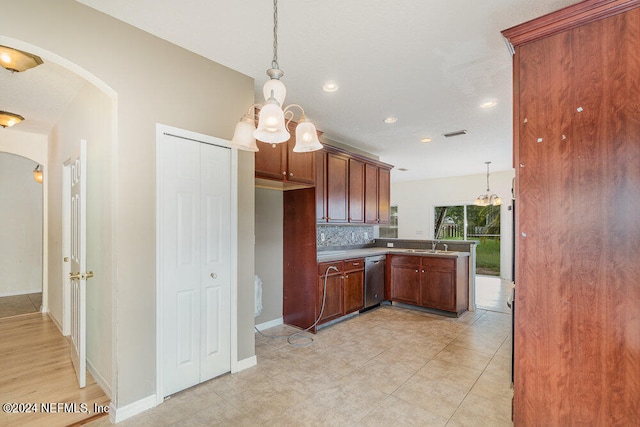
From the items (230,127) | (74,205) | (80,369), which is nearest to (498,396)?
(230,127)

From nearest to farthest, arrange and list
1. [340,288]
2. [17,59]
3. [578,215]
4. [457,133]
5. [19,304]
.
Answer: [578,215] → [17,59] → [340,288] → [457,133] → [19,304]

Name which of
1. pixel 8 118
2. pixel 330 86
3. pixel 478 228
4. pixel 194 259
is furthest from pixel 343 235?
pixel 478 228

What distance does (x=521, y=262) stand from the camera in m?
1.81

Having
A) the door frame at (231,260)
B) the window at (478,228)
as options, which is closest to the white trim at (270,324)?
the door frame at (231,260)

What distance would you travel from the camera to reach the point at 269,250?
3.98 meters

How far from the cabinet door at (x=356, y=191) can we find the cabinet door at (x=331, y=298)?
1046 mm

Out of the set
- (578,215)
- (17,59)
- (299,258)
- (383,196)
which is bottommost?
(299,258)

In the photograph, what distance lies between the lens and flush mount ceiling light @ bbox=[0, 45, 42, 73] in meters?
2.21

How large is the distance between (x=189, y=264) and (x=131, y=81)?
4.57 feet

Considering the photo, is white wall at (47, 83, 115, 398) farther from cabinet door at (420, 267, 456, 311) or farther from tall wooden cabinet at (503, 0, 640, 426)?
cabinet door at (420, 267, 456, 311)

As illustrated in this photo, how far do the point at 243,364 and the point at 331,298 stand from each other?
1.48m

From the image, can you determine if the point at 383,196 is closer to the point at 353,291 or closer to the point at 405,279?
the point at 405,279

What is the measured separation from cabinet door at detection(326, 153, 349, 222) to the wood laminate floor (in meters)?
3.01

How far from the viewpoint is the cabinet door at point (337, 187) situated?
4.19 meters
